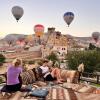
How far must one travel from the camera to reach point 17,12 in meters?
29.5

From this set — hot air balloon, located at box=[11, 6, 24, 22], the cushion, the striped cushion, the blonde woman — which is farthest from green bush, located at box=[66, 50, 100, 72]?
the cushion

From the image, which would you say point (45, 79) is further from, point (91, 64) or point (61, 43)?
point (61, 43)

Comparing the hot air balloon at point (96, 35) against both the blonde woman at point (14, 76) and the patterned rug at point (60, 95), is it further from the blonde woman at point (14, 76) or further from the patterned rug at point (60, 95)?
the blonde woman at point (14, 76)

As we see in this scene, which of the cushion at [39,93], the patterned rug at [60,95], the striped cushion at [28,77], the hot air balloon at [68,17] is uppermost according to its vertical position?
the hot air balloon at [68,17]

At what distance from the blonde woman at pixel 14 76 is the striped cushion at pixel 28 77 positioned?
1068 millimetres

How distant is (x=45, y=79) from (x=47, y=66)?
19.7 inches

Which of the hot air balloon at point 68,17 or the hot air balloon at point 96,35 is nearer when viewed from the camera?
the hot air balloon at point 68,17

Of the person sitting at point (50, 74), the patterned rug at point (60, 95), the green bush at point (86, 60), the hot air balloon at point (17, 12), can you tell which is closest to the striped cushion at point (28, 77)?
the person sitting at point (50, 74)

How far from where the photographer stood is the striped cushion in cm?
933

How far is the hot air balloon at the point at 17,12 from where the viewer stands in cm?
2919

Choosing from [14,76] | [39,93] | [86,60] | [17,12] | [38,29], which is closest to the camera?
[39,93]

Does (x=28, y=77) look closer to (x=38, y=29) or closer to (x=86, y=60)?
(x=38, y=29)

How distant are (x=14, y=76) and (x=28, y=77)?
1.30 metres

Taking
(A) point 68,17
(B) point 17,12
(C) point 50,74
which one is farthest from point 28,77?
(A) point 68,17
